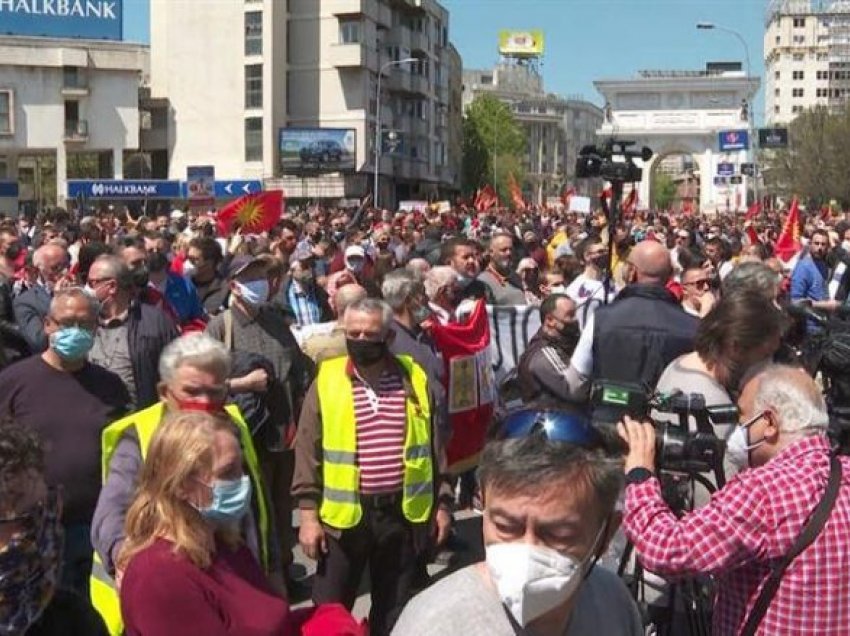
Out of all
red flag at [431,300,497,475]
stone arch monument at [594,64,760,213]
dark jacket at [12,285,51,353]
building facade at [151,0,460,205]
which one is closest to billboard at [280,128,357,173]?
building facade at [151,0,460,205]

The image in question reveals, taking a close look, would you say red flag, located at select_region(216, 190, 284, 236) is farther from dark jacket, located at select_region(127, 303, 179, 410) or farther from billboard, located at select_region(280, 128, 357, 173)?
billboard, located at select_region(280, 128, 357, 173)

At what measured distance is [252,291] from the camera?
6352 millimetres

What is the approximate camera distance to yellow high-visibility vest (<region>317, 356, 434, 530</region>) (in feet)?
16.0

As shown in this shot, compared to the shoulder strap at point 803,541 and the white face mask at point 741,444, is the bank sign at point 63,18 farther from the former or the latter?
the shoulder strap at point 803,541

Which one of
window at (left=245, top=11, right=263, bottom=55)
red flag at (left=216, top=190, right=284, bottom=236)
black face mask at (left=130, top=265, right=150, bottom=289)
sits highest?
window at (left=245, top=11, right=263, bottom=55)

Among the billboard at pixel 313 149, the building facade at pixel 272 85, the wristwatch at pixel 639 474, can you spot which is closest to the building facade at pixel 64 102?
the building facade at pixel 272 85

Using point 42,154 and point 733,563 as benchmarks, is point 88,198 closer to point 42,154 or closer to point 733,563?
point 42,154

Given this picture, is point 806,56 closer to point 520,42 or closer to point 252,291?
point 520,42

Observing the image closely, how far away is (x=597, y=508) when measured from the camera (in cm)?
253

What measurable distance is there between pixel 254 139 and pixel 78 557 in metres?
56.2

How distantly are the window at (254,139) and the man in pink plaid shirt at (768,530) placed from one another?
189 feet

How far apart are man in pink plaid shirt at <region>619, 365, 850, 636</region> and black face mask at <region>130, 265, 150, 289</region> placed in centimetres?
404

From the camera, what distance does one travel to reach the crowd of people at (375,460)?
102 inches

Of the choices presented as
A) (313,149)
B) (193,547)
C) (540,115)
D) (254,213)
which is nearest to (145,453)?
(193,547)
